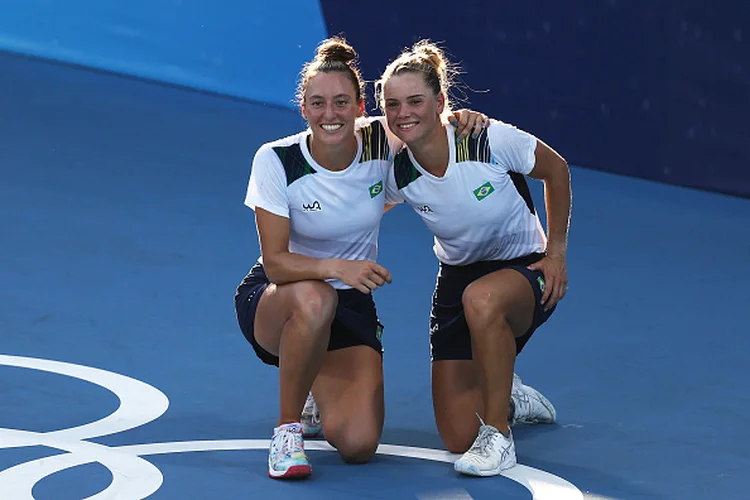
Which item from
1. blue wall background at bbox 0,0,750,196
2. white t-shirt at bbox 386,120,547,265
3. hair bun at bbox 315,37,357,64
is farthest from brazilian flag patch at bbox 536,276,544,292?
blue wall background at bbox 0,0,750,196

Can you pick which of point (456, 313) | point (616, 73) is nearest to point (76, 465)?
point (456, 313)

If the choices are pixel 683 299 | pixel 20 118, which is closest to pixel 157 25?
pixel 20 118

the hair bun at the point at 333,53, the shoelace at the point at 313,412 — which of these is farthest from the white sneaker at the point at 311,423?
the hair bun at the point at 333,53

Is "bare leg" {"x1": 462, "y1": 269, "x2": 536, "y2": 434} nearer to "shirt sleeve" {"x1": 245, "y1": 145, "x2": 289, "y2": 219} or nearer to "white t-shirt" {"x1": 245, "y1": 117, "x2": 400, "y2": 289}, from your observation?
"white t-shirt" {"x1": 245, "y1": 117, "x2": 400, "y2": 289}

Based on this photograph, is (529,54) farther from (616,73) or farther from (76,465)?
(76,465)

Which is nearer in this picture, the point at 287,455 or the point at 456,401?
the point at 287,455

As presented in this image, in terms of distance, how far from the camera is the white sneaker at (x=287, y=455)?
407 centimetres

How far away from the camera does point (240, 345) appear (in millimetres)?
5535

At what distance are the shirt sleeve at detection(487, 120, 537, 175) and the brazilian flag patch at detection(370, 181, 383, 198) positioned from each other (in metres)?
0.39

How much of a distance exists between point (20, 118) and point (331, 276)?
19.9 feet

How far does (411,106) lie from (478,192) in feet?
1.21

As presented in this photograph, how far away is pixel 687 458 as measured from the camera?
438 centimetres

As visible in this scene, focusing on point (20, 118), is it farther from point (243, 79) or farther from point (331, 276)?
point (331, 276)

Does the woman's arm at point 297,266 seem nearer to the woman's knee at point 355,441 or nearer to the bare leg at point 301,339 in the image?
the bare leg at point 301,339
